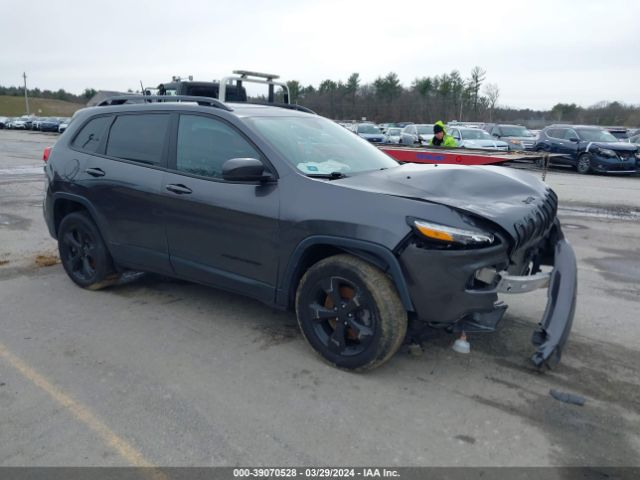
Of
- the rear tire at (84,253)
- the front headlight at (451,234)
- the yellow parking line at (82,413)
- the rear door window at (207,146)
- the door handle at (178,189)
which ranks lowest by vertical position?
the yellow parking line at (82,413)

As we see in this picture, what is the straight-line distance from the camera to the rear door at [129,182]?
179 inches

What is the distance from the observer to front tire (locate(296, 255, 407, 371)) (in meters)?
3.41

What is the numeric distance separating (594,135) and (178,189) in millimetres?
19148

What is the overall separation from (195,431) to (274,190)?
1658mm

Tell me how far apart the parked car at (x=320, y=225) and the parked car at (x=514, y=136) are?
19.8 metres

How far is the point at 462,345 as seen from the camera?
395cm

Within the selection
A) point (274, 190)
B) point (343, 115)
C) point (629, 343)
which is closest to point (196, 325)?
point (274, 190)

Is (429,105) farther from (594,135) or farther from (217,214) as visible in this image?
(217,214)

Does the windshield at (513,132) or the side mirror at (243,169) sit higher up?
the windshield at (513,132)

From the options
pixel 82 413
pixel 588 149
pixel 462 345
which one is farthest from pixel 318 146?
pixel 588 149

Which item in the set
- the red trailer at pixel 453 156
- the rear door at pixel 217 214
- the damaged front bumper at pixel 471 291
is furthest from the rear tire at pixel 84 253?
the red trailer at pixel 453 156

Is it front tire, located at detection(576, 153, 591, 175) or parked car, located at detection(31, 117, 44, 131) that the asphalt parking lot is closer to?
front tire, located at detection(576, 153, 591, 175)

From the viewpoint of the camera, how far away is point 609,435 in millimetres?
2973

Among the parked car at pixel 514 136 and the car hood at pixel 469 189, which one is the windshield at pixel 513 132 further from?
the car hood at pixel 469 189
